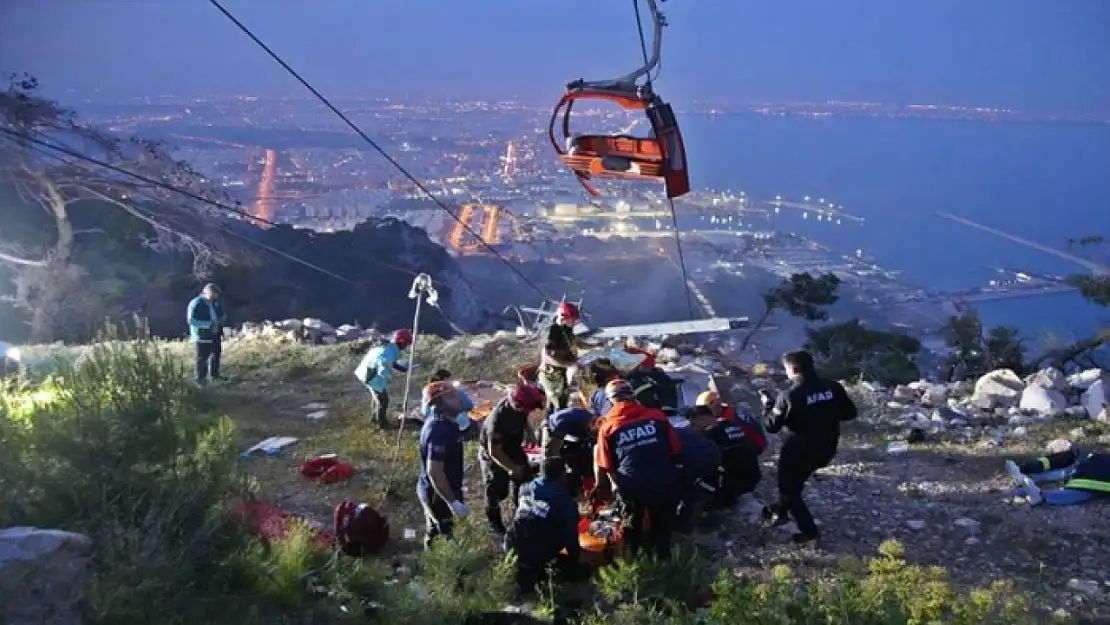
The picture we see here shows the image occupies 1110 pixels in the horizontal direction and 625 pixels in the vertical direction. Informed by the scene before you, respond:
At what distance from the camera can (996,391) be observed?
11422 millimetres

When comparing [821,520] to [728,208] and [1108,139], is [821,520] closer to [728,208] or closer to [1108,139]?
[728,208]

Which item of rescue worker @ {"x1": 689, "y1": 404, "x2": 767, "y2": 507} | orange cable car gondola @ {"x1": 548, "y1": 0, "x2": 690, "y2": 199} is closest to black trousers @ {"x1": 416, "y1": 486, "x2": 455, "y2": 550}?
rescue worker @ {"x1": 689, "y1": 404, "x2": 767, "y2": 507}

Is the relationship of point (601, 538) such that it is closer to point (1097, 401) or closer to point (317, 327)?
point (1097, 401)

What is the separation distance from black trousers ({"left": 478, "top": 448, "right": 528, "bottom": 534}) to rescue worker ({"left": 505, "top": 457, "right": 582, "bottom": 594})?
0.67 metres

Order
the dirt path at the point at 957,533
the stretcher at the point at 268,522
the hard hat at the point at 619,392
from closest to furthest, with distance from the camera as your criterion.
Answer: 1. the hard hat at the point at 619,392
2. the dirt path at the point at 957,533
3. the stretcher at the point at 268,522

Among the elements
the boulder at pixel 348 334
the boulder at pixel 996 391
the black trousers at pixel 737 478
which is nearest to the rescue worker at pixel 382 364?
the black trousers at pixel 737 478

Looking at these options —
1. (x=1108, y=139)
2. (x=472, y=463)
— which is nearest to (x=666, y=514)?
(x=472, y=463)

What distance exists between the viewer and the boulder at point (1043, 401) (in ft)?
34.5

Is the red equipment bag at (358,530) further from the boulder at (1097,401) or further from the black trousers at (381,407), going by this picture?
the boulder at (1097,401)

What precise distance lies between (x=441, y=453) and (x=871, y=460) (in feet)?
18.3

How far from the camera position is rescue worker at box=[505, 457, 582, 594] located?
5.78m

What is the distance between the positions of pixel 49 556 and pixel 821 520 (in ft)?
19.6

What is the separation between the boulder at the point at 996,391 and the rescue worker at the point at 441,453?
841cm

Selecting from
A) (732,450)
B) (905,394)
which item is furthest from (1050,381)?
(732,450)
